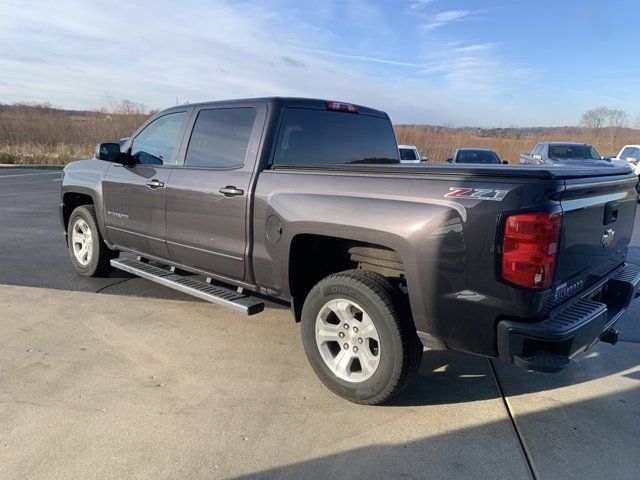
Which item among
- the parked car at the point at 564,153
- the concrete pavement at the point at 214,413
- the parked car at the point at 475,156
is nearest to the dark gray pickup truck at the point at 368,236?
the concrete pavement at the point at 214,413

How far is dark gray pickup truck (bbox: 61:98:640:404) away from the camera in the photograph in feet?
8.45

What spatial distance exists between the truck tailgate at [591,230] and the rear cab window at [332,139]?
2.02 m

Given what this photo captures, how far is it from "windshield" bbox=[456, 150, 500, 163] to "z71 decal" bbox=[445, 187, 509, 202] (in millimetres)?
13141

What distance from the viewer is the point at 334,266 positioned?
12.5ft

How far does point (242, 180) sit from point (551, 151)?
1351 centimetres

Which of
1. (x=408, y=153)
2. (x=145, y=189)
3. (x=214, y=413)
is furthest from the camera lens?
(x=408, y=153)

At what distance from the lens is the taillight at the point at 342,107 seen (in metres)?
4.36

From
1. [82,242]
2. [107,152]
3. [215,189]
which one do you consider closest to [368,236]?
[215,189]

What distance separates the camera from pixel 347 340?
3320mm

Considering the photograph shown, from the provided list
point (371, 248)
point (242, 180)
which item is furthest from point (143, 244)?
point (371, 248)

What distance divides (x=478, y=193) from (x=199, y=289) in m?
2.59

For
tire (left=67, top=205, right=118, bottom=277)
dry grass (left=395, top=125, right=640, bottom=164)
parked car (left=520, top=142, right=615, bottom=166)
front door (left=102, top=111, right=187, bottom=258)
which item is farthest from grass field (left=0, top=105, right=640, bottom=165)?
front door (left=102, top=111, right=187, bottom=258)

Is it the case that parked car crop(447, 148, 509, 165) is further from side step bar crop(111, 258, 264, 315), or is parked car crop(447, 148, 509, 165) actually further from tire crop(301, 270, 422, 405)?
tire crop(301, 270, 422, 405)

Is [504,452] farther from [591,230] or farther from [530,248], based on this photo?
[591,230]
